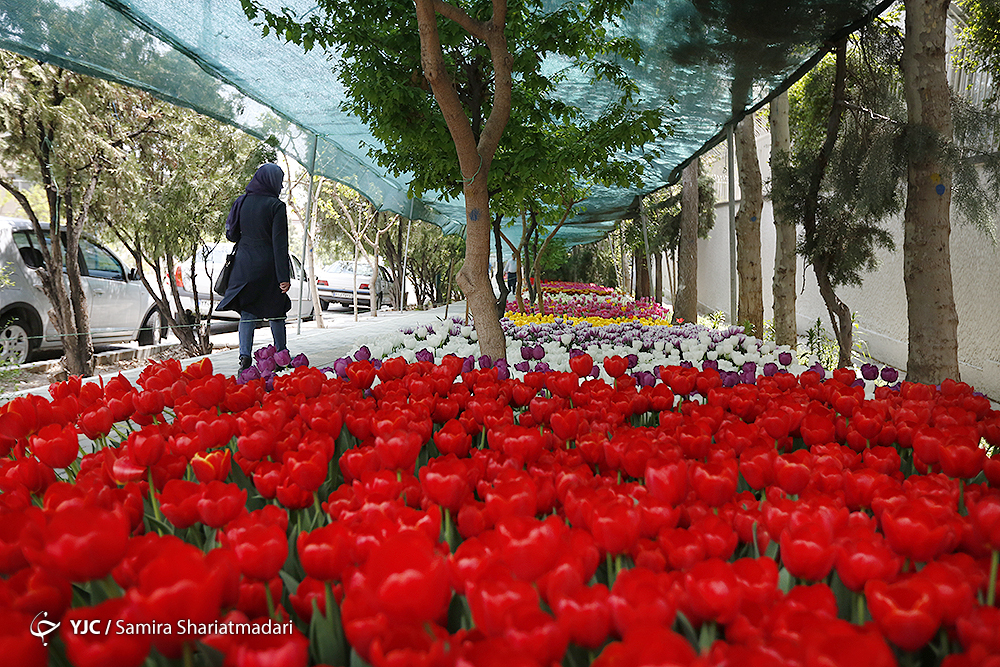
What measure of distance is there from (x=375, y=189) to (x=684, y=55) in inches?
263

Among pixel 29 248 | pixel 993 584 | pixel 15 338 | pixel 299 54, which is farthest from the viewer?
pixel 29 248

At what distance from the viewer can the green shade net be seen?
3701 millimetres

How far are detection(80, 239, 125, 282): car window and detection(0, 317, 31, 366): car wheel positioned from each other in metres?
1.16

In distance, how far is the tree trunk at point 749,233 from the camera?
6.35m

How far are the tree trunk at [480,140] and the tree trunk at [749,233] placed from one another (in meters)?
4.06

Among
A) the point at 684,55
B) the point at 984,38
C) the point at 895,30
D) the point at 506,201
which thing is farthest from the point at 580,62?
the point at 984,38

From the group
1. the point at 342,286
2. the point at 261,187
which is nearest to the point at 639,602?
the point at 261,187

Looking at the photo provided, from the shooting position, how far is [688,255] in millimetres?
9102

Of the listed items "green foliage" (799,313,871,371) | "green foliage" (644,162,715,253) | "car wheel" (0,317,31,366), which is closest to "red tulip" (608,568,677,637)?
"green foliage" (799,313,871,371)

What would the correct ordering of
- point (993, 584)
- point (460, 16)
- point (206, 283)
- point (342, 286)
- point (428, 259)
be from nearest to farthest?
point (993, 584)
point (460, 16)
point (206, 283)
point (342, 286)
point (428, 259)

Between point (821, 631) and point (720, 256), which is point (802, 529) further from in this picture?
point (720, 256)

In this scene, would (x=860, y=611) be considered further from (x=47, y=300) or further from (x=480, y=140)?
(x=47, y=300)

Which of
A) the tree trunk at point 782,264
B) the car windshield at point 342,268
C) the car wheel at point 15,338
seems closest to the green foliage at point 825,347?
the tree trunk at point 782,264

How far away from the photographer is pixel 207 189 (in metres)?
8.19
